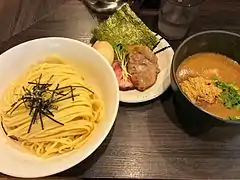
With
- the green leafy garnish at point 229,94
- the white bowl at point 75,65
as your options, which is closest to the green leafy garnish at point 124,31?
the white bowl at point 75,65

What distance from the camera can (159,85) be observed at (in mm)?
1128

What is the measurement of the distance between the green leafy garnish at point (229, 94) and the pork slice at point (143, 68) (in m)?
0.17

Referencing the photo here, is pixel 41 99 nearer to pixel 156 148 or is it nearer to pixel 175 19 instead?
pixel 156 148

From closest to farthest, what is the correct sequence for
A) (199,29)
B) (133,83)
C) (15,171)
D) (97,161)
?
(15,171) < (97,161) < (133,83) < (199,29)

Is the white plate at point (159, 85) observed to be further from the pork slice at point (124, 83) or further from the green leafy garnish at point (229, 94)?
the green leafy garnish at point (229, 94)

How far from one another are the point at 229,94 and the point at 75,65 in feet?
1.34

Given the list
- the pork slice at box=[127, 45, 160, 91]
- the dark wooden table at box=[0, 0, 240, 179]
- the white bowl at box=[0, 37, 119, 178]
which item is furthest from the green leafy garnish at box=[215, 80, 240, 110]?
the white bowl at box=[0, 37, 119, 178]

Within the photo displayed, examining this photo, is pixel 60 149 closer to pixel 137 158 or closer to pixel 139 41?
pixel 137 158

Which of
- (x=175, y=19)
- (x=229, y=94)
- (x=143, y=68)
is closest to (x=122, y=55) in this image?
(x=143, y=68)

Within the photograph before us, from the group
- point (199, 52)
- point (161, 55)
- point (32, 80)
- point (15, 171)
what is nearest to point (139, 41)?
point (161, 55)

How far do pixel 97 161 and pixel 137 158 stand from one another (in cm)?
10

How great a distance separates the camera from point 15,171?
91cm

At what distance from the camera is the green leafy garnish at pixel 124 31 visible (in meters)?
1.20

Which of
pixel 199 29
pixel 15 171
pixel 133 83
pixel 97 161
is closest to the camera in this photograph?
pixel 15 171
